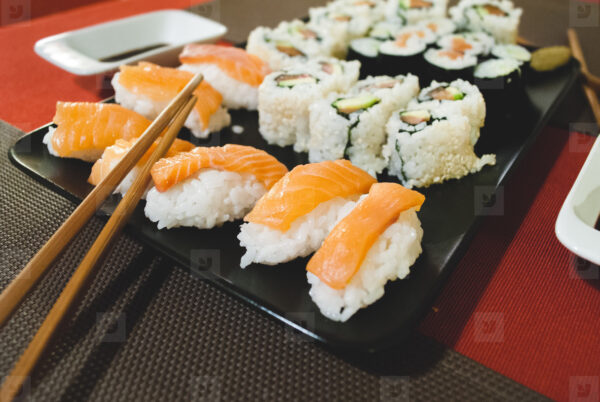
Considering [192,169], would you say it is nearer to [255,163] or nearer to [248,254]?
[255,163]

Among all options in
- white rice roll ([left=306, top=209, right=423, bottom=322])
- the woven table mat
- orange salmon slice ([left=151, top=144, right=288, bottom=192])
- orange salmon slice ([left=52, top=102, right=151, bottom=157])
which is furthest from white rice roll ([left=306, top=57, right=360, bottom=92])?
the woven table mat

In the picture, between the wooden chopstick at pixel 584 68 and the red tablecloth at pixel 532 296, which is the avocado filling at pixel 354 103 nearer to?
the red tablecloth at pixel 532 296

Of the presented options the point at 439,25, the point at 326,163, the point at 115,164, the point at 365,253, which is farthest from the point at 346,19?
the point at 365,253

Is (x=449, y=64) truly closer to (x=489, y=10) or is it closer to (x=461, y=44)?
(x=461, y=44)

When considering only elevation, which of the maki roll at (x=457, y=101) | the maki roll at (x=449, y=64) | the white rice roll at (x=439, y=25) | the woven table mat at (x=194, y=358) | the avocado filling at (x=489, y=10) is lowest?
the woven table mat at (x=194, y=358)

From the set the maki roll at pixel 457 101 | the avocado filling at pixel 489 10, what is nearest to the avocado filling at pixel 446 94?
the maki roll at pixel 457 101

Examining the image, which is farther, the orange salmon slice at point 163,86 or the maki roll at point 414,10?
the maki roll at point 414,10
